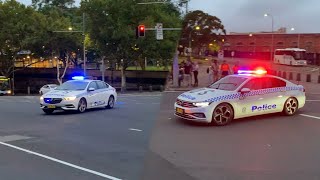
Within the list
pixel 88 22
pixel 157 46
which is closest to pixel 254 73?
pixel 157 46

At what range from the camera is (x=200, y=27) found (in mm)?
48156

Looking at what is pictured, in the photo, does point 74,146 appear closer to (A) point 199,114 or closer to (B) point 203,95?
(A) point 199,114

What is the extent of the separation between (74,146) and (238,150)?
148 inches

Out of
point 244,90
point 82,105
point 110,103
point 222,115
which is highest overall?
point 244,90

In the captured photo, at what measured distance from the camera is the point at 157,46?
4691 cm

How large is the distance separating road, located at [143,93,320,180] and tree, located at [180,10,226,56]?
113ft

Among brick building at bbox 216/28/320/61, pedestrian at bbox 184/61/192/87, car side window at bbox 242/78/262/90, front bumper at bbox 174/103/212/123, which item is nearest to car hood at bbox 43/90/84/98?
front bumper at bbox 174/103/212/123

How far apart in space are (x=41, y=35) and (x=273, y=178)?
2038 inches

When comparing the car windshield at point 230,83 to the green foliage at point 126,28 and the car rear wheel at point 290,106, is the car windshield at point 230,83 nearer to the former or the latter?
the car rear wheel at point 290,106

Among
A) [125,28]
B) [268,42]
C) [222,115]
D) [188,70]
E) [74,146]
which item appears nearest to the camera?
[74,146]

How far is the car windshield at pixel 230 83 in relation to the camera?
43.1ft

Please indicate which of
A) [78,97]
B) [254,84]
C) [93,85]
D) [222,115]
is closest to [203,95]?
[222,115]

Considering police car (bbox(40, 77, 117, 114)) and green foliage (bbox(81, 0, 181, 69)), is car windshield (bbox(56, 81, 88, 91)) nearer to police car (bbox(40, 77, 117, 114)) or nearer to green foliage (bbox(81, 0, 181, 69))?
police car (bbox(40, 77, 117, 114))

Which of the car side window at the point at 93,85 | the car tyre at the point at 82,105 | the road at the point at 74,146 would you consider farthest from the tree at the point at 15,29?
the road at the point at 74,146
